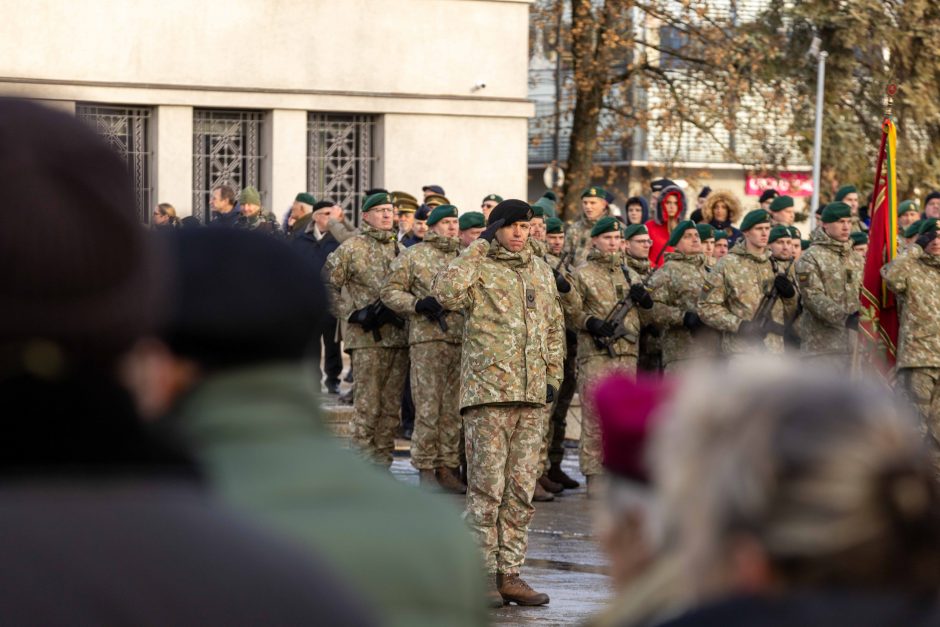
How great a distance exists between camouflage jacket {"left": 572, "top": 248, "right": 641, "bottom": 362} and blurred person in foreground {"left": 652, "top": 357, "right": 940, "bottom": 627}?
11413 mm

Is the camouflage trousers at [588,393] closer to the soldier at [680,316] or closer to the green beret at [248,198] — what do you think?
the soldier at [680,316]

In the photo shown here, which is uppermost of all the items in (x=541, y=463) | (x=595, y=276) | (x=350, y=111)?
(x=350, y=111)

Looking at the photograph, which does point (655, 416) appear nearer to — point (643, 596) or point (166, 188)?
point (643, 596)

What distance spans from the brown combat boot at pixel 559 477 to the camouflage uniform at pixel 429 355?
1.18 meters

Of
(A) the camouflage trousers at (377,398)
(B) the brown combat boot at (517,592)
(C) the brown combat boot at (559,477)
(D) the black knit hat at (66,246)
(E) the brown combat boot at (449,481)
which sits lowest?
(C) the brown combat boot at (559,477)

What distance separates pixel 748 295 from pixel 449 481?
2.60 metres

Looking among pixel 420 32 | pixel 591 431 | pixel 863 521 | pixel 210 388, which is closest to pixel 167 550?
pixel 863 521

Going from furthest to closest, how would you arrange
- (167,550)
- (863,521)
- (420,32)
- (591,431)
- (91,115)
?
(420,32) < (91,115) < (591,431) < (863,521) < (167,550)

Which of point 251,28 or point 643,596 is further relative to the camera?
point 251,28

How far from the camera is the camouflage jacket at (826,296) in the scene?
45.8 feet

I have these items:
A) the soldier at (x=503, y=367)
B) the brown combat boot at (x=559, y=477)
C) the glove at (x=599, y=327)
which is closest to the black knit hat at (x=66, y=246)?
the soldier at (x=503, y=367)

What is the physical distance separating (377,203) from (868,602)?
476 inches

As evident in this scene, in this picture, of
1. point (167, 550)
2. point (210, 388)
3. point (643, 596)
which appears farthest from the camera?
point (210, 388)

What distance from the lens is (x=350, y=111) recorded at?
20.4 metres
